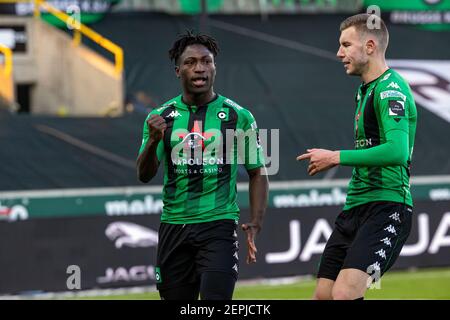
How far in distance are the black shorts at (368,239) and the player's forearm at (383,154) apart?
1.44ft

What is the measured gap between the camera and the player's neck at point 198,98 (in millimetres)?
6797

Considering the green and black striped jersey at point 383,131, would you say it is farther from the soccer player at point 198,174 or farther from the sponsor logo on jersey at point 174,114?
the sponsor logo on jersey at point 174,114

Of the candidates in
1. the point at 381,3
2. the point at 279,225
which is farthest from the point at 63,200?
the point at 381,3

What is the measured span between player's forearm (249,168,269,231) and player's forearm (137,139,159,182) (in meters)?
0.71

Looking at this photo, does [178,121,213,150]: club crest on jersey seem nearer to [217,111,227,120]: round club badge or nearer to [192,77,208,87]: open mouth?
[217,111,227,120]: round club badge

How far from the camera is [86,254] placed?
12.1 m

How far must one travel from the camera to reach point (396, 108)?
6.22 m

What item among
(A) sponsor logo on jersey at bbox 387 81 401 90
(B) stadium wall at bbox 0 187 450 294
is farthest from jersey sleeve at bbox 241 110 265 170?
(B) stadium wall at bbox 0 187 450 294

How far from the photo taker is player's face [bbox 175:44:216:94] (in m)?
6.64

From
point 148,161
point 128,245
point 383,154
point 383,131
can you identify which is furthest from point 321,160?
point 128,245

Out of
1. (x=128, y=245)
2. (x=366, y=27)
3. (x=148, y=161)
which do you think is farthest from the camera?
(x=128, y=245)

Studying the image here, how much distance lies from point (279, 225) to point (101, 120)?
2.75m

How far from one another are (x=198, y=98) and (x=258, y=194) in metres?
0.78

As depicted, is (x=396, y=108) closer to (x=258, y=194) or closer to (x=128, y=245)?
(x=258, y=194)
